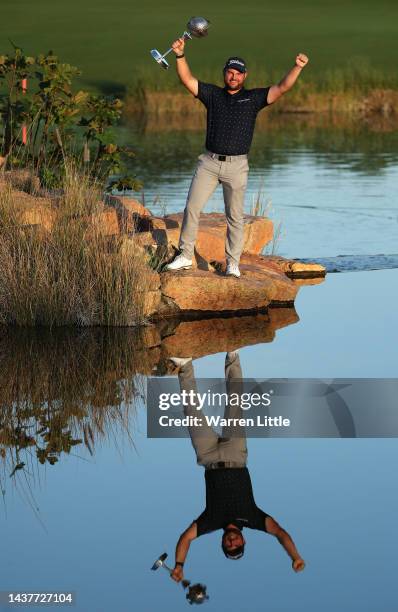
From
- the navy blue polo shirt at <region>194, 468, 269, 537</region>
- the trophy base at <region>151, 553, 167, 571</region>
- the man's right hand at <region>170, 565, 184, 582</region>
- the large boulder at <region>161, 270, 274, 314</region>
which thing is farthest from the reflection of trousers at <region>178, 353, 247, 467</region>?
the large boulder at <region>161, 270, 274, 314</region>

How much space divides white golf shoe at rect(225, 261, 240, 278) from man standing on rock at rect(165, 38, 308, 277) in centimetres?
47

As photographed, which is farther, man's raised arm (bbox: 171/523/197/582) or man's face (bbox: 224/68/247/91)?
man's face (bbox: 224/68/247/91)

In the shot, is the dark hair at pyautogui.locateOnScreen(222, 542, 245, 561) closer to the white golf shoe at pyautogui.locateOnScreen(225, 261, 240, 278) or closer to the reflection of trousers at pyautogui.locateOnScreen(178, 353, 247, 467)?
the reflection of trousers at pyautogui.locateOnScreen(178, 353, 247, 467)

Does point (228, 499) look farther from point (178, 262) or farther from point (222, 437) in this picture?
point (178, 262)

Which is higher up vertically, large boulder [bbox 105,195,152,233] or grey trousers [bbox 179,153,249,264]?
Answer: large boulder [bbox 105,195,152,233]

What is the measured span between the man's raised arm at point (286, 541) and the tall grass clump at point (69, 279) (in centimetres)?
538

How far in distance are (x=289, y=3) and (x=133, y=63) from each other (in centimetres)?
1979

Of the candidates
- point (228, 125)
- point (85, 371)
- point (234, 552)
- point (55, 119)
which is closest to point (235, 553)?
point (234, 552)

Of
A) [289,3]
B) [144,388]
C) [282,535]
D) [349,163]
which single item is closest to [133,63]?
[289,3]

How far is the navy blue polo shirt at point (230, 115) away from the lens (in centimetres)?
1277

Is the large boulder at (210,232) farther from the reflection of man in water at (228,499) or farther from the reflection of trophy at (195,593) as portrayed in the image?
the reflection of trophy at (195,593)

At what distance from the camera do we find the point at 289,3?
7219 centimetres

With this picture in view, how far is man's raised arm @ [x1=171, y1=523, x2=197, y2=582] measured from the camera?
663cm

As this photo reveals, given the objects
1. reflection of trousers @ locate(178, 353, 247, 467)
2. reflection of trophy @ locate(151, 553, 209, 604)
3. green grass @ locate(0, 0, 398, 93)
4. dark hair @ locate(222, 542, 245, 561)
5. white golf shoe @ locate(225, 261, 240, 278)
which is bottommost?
reflection of trophy @ locate(151, 553, 209, 604)
